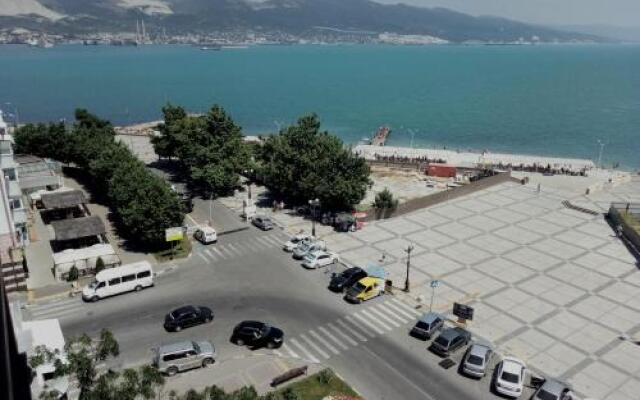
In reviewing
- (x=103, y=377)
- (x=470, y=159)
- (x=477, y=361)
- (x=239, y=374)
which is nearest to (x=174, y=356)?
(x=239, y=374)

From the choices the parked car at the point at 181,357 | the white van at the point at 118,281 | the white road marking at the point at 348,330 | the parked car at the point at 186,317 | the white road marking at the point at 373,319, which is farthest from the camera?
the white van at the point at 118,281

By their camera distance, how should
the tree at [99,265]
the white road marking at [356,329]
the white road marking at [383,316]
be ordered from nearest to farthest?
the white road marking at [356,329]
the white road marking at [383,316]
the tree at [99,265]

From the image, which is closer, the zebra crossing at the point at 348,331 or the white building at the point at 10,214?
the zebra crossing at the point at 348,331

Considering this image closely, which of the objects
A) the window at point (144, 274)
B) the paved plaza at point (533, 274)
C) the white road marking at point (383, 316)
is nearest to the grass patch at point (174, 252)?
the window at point (144, 274)

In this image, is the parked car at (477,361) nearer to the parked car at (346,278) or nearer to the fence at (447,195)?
the parked car at (346,278)

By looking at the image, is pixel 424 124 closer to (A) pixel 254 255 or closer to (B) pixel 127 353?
(A) pixel 254 255

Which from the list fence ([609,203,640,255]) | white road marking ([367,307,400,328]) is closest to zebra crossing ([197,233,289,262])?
white road marking ([367,307,400,328])

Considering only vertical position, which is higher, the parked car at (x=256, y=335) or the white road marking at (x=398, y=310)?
the parked car at (x=256, y=335)

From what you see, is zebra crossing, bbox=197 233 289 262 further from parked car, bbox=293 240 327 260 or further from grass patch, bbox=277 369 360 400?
grass patch, bbox=277 369 360 400
